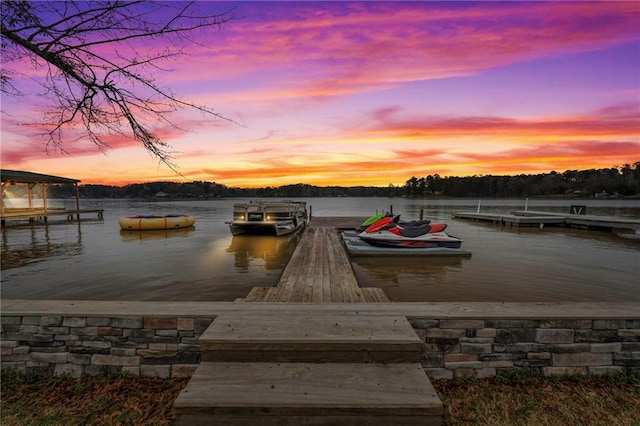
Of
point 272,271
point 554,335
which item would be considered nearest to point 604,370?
point 554,335

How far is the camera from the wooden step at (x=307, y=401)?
2.62 metres

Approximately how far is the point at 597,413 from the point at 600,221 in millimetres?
25519

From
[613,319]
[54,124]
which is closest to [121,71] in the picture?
[54,124]

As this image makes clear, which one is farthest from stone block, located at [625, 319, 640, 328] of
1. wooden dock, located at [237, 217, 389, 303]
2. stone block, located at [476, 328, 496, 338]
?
wooden dock, located at [237, 217, 389, 303]

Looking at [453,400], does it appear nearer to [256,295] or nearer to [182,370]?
[182,370]

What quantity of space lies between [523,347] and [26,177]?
Result: 120 ft

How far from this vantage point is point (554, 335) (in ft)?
12.7

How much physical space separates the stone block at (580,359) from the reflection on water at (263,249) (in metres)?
9.06

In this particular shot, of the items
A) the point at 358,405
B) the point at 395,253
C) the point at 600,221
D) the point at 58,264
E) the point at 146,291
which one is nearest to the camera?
the point at 358,405

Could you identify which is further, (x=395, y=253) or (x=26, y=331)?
(x=395, y=253)

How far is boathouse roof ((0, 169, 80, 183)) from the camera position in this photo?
2562cm

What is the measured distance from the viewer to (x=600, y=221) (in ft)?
72.7

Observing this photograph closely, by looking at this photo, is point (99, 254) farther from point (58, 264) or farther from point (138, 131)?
point (138, 131)

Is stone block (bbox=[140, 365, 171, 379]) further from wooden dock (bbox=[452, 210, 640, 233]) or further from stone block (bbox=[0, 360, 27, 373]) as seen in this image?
wooden dock (bbox=[452, 210, 640, 233])
